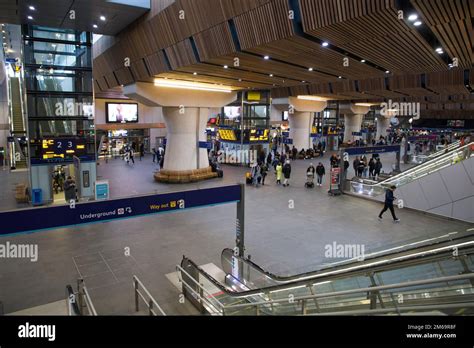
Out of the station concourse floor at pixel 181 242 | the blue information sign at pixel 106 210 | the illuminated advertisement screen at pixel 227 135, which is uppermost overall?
the illuminated advertisement screen at pixel 227 135

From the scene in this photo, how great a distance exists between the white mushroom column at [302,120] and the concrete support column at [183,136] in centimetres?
1251

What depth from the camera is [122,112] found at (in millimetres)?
30078

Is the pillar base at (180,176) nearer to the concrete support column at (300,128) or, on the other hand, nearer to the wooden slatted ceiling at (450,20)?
the wooden slatted ceiling at (450,20)

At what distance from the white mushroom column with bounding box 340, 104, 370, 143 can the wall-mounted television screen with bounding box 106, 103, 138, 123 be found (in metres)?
23.2

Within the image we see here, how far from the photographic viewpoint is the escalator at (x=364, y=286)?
137 inches

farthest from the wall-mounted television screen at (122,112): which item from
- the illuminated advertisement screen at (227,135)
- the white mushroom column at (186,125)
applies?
the white mushroom column at (186,125)

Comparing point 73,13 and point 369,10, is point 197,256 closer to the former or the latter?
point 369,10

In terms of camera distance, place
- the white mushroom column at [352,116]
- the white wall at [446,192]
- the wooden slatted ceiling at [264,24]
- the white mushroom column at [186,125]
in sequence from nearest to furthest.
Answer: the wooden slatted ceiling at [264,24]
the white wall at [446,192]
the white mushroom column at [186,125]
the white mushroom column at [352,116]

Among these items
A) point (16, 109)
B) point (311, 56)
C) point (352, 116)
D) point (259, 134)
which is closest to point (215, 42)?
point (311, 56)

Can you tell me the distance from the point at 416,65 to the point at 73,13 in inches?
458

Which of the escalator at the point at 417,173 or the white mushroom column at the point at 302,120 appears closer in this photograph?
the escalator at the point at 417,173

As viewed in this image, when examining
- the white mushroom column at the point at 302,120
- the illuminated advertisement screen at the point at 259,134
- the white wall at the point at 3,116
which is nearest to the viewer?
the white wall at the point at 3,116

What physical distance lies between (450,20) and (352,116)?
35848 mm
